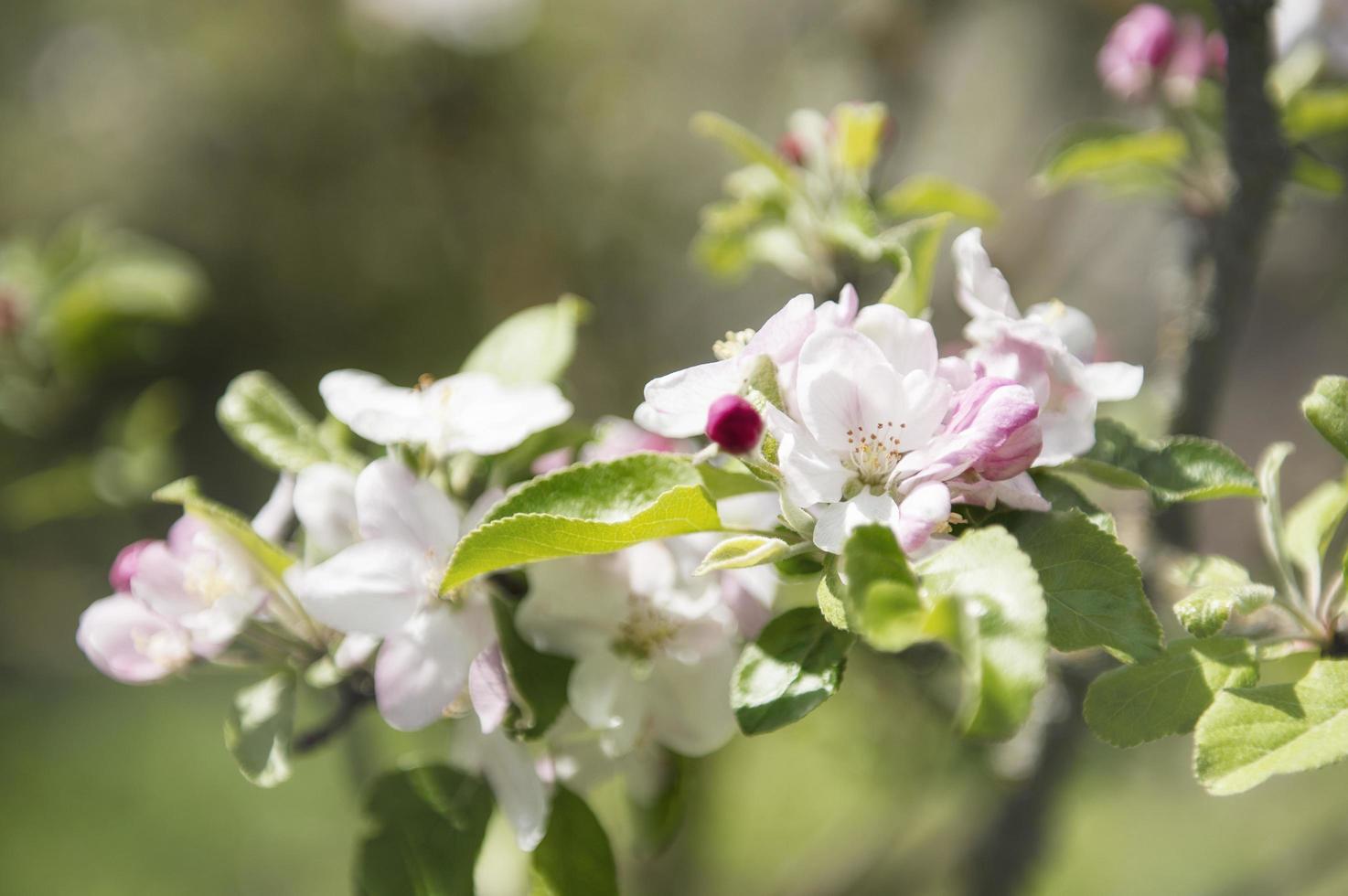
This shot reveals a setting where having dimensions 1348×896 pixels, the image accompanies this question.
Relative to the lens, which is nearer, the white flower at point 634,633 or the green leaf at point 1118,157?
the white flower at point 634,633

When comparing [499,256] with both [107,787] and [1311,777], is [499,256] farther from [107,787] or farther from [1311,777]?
[1311,777]

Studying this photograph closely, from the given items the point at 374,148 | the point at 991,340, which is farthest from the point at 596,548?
the point at 374,148

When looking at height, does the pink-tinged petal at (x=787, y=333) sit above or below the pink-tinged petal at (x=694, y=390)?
above

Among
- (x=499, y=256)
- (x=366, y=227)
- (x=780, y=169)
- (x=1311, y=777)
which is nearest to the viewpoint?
(x=780, y=169)

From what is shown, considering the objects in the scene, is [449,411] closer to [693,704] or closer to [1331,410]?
[693,704]

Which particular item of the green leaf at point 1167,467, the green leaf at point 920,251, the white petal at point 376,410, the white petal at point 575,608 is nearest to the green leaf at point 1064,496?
the green leaf at point 1167,467

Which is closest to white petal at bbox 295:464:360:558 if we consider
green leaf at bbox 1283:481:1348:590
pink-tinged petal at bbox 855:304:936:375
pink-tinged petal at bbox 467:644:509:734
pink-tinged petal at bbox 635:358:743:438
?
pink-tinged petal at bbox 467:644:509:734

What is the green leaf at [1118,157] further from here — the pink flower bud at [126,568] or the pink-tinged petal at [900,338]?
the pink flower bud at [126,568]
